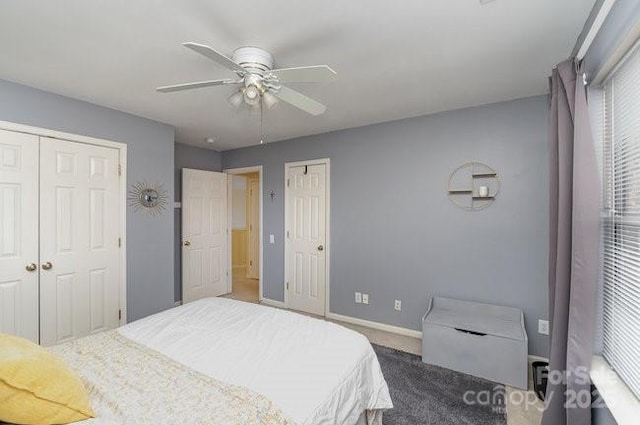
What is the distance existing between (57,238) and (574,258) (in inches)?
151

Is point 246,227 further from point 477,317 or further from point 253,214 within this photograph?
point 477,317

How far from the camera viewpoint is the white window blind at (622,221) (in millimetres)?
1227

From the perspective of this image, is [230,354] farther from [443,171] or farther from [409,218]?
[443,171]

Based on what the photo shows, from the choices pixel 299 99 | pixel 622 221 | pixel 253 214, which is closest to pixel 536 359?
pixel 622 221

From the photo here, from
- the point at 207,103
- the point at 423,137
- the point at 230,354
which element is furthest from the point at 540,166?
the point at 207,103

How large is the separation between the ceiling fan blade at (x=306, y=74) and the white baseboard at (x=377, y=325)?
2.83 metres

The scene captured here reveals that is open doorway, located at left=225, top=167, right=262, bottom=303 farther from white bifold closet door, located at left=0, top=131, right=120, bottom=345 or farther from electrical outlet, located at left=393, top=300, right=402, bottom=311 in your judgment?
electrical outlet, located at left=393, top=300, right=402, bottom=311

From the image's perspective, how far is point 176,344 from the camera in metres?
1.64

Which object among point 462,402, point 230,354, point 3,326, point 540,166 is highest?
point 540,166

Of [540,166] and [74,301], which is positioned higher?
[540,166]

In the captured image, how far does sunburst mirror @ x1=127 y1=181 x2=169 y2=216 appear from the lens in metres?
3.12

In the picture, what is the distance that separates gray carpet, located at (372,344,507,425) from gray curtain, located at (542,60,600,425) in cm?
52

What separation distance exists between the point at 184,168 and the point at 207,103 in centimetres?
179

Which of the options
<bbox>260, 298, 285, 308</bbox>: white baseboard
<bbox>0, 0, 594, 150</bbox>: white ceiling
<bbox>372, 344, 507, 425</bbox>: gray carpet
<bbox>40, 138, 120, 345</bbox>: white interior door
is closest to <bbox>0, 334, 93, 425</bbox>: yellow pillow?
<bbox>0, 0, 594, 150</bbox>: white ceiling
